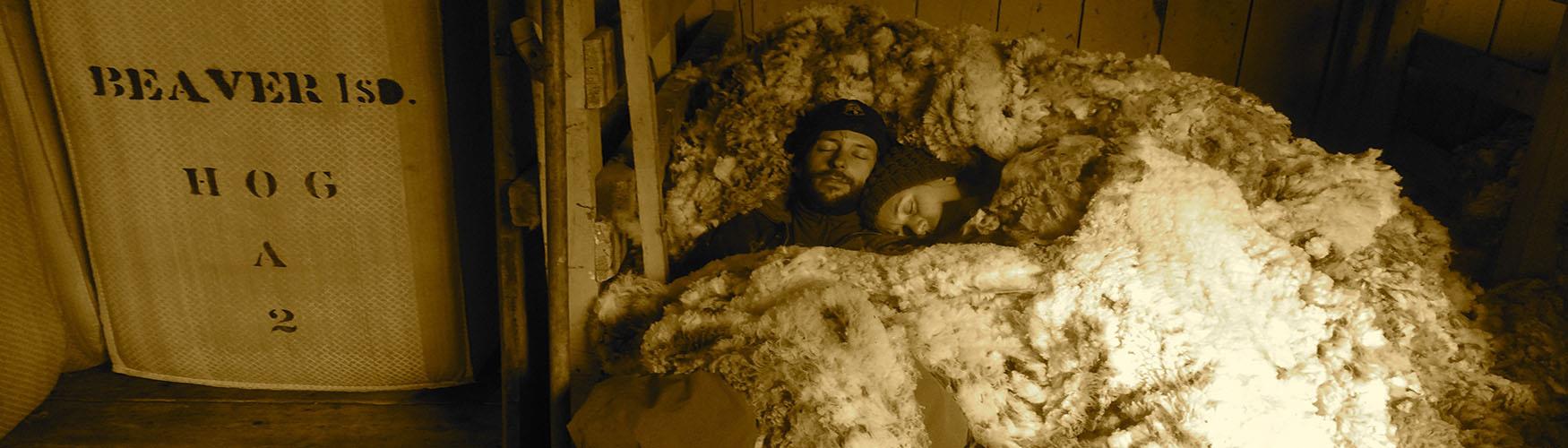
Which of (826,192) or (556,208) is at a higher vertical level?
(556,208)

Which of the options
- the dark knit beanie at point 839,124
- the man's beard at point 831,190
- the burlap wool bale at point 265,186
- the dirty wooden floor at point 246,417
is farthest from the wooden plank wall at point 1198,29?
the dirty wooden floor at point 246,417

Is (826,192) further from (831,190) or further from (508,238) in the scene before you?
(508,238)

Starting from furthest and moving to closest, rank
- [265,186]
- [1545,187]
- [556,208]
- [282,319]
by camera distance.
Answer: [282,319]
[265,186]
[1545,187]
[556,208]

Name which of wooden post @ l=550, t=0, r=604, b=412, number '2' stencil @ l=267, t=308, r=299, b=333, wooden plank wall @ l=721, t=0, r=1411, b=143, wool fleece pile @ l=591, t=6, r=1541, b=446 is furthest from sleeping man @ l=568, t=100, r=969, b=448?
number '2' stencil @ l=267, t=308, r=299, b=333

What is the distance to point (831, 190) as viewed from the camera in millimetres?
1931

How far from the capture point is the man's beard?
1.92 m

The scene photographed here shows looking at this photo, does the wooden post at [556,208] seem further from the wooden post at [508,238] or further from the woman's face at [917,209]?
the woman's face at [917,209]

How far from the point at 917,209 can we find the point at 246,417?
140 cm

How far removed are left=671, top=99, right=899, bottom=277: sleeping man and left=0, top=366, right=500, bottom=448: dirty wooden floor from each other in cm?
51

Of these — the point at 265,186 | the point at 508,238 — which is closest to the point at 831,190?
the point at 508,238

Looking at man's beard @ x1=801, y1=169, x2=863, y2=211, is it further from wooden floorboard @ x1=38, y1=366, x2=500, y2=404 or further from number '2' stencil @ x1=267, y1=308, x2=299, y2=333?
number '2' stencil @ x1=267, y1=308, x2=299, y2=333

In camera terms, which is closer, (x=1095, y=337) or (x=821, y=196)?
(x=1095, y=337)

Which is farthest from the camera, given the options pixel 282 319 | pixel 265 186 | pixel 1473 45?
pixel 1473 45

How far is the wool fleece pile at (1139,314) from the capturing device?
1.30m
